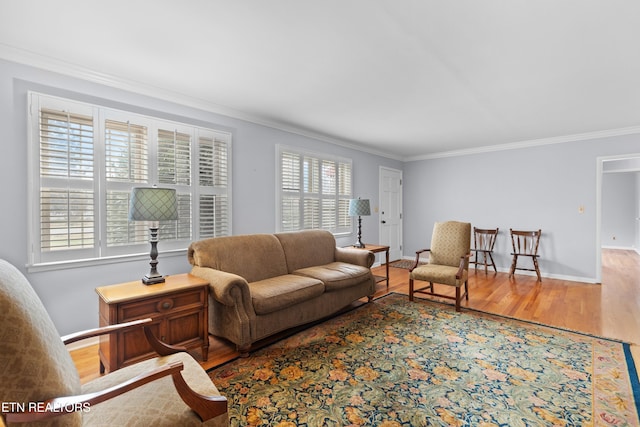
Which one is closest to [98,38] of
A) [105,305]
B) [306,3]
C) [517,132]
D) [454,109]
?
[306,3]

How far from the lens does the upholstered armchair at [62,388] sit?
91 centimetres

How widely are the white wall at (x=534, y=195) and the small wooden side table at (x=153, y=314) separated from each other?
5490mm

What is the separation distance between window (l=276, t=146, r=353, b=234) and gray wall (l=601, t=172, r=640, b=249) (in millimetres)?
8349

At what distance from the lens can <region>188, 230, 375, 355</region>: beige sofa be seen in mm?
2492

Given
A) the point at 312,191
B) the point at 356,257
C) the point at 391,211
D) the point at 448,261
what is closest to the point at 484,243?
the point at 391,211

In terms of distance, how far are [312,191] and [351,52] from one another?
2679 millimetres

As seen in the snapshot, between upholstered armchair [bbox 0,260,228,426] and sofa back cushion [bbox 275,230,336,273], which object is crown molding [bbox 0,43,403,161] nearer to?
sofa back cushion [bbox 275,230,336,273]

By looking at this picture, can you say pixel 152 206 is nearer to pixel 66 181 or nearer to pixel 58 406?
pixel 66 181

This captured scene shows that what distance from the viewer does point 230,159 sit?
3.72m

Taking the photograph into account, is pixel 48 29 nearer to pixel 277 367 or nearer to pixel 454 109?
pixel 277 367

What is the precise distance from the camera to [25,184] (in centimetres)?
238

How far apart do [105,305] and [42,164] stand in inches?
54.6

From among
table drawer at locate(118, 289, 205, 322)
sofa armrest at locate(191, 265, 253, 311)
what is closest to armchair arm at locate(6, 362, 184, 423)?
table drawer at locate(118, 289, 205, 322)

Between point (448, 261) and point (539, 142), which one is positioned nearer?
point (448, 261)
